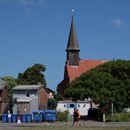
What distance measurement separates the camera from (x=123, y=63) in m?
65.4

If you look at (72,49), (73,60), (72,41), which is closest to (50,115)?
(72,49)

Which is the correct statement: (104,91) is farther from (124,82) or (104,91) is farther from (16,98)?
(16,98)

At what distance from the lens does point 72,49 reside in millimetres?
131625

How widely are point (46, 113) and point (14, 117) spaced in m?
4.00

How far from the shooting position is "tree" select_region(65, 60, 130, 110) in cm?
6069

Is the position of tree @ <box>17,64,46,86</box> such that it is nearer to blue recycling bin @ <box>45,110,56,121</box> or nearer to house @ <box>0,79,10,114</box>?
house @ <box>0,79,10,114</box>

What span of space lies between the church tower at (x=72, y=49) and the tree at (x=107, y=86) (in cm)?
6513

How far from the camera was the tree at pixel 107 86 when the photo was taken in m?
60.7

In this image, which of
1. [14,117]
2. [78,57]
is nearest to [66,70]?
[78,57]

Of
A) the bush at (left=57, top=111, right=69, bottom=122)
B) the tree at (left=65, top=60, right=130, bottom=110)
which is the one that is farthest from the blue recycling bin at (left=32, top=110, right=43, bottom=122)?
the tree at (left=65, top=60, right=130, bottom=110)

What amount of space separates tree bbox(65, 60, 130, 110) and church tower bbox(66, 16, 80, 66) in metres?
65.1

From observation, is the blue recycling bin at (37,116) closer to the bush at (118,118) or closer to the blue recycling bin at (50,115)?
the blue recycling bin at (50,115)

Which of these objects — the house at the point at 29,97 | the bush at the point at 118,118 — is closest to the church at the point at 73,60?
the house at the point at 29,97

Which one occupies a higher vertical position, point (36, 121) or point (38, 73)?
point (38, 73)
